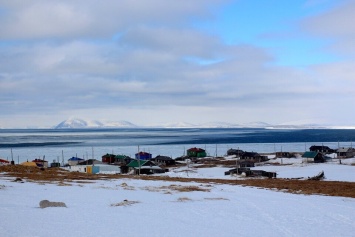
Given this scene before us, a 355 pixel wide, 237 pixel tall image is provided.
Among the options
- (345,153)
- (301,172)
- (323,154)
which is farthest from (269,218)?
(345,153)

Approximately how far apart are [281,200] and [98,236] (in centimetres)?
1585

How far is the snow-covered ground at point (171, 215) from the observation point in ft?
47.9

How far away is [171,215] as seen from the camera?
731 inches

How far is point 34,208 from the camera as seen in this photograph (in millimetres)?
17906

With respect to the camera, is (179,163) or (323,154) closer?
(179,163)

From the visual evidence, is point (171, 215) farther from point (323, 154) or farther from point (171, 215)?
point (323, 154)

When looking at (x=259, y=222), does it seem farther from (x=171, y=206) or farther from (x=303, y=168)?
(x=303, y=168)

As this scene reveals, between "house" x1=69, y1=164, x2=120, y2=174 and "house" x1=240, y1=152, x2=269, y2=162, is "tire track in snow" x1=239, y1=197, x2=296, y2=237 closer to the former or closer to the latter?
Result: "house" x1=69, y1=164, x2=120, y2=174

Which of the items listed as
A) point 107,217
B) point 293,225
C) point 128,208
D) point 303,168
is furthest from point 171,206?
point 303,168

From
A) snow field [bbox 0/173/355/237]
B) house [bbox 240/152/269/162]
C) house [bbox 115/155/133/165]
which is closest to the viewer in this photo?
snow field [bbox 0/173/355/237]

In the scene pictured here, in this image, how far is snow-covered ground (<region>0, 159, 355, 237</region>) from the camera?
14.6 m

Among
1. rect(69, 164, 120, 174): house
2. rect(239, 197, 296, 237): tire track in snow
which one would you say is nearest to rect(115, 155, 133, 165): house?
rect(69, 164, 120, 174): house

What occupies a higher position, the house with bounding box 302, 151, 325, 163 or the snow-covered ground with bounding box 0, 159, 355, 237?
the snow-covered ground with bounding box 0, 159, 355, 237

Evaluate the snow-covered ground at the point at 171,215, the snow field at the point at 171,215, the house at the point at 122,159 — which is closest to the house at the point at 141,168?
the house at the point at 122,159
